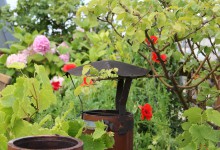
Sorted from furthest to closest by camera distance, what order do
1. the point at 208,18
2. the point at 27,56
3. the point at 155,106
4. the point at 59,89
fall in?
the point at 27,56
the point at 59,89
the point at 155,106
the point at 208,18

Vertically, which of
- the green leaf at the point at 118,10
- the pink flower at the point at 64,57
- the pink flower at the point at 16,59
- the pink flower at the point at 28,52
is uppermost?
the pink flower at the point at 28,52

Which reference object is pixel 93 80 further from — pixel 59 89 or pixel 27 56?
pixel 27 56

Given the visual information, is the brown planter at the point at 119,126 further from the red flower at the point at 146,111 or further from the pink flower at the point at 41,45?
the pink flower at the point at 41,45

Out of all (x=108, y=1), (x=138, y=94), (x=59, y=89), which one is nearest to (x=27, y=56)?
(x=59, y=89)

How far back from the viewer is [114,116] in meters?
1.88

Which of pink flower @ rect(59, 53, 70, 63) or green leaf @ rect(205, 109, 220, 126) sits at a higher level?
pink flower @ rect(59, 53, 70, 63)

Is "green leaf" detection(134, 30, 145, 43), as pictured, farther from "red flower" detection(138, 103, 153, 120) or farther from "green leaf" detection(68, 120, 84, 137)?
"red flower" detection(138, 103, 153, 120)

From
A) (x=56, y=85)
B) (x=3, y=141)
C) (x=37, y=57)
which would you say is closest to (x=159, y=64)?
(x=56, y=85)

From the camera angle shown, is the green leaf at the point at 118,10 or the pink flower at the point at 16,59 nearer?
the green leaf at the point at 118,10

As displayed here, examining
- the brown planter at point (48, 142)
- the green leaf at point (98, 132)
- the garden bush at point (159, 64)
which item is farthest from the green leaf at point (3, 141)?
the green leaf at point (98, 132)

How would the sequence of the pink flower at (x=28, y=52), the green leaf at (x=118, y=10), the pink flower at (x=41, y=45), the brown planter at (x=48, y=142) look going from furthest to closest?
the pink flower at (x=28, y=52), the pink flower at (x=41, y=45), the green leaf at (x=118, y=10), the brown planter at (x=48, y=142)

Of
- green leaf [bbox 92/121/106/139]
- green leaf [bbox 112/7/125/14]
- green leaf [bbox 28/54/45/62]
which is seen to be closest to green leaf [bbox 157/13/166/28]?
green leaf [bbox 112/7/125/14]

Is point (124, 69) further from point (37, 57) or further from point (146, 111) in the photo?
point (37, 57)

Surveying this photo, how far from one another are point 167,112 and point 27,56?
2119 millimetres
